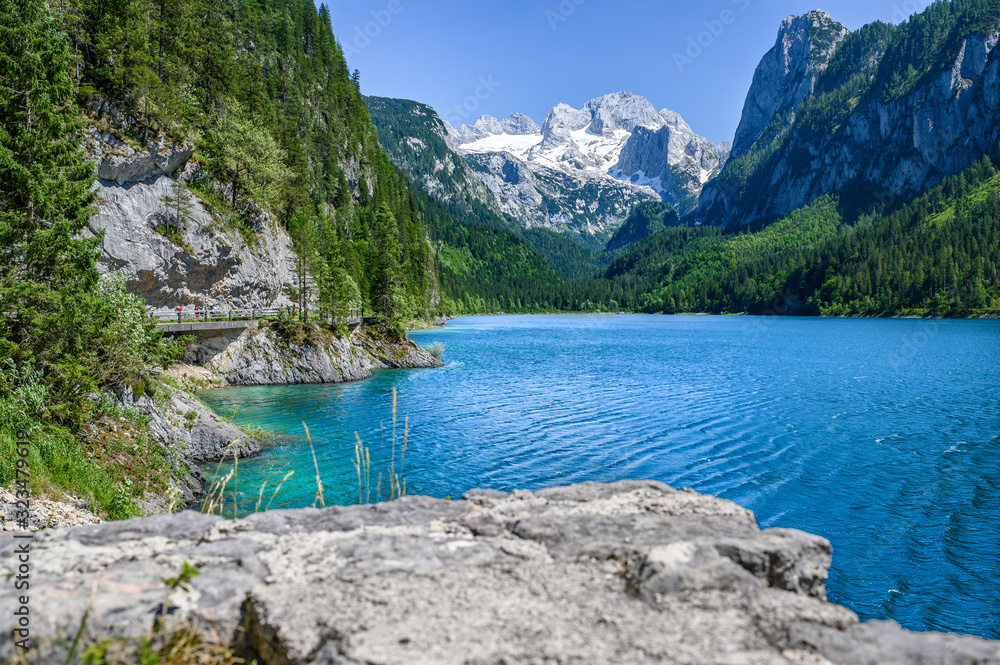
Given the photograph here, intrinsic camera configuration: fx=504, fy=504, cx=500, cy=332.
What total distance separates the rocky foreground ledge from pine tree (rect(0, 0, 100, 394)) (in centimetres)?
1010

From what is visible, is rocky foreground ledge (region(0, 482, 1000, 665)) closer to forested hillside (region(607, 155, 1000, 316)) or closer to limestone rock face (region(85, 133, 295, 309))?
limestone rock face (region(85, 133, 295, 309))

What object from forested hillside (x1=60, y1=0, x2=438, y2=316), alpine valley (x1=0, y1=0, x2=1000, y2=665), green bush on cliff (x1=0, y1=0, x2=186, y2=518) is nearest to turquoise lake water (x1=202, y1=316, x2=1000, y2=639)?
alpine valley (x1=0, y1=0, x2=1000, y2=665)

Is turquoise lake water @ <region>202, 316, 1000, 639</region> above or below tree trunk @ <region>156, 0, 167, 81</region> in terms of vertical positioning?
below

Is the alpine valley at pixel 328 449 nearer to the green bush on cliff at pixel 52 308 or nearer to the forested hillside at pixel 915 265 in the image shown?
the green bush on cliff at pixel 52 308

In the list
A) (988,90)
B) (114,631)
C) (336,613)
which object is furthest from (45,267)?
(988,90)

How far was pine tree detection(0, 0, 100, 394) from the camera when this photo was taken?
12234 mm

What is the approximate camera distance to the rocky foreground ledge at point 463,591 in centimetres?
355

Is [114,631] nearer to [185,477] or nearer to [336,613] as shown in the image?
[336,613]

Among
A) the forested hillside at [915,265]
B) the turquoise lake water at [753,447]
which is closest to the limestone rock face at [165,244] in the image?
the turquoise lake water at [753,447]

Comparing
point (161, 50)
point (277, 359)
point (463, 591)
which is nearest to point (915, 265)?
point (277, 359)

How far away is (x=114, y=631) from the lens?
→ 147 inches

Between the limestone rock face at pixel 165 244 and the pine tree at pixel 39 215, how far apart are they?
1547cm

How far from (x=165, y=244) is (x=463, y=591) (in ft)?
127

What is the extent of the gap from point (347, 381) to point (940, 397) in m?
41.2
